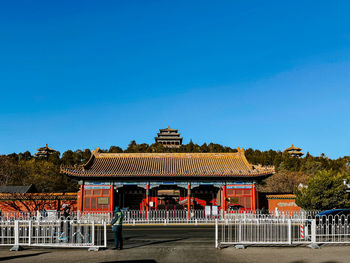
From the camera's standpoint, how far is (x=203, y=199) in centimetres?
3139

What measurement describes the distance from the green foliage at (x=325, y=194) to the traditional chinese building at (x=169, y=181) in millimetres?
3758

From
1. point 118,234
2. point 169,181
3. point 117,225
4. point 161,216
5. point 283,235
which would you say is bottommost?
point 161,216

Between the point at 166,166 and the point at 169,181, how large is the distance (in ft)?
5.20

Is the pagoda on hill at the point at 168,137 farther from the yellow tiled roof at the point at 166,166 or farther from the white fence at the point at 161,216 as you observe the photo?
the white fence at the point at 161,216

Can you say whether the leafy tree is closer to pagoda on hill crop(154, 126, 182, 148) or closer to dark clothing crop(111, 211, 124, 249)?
dark clothing crop(111, 211, 124, 249)

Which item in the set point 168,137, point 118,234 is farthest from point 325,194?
point 168,137

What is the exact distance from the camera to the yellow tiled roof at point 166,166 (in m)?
28.1

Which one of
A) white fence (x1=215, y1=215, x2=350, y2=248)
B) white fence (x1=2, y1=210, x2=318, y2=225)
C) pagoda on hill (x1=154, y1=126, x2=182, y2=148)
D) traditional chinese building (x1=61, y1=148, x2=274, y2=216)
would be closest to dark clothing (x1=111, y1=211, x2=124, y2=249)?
white fence (x1=215, y1=215, x2=350, y2=248)

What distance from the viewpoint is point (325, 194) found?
27688 mm

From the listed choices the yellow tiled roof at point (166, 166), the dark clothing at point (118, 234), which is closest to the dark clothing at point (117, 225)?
the dark clothing at point (118, 234)

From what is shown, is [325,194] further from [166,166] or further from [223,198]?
[166,166]

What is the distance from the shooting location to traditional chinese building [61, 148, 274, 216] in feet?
92.4

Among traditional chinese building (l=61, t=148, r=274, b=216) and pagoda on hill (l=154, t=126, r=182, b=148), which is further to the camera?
pagoda on hill (l=154, t=126, r=182, b=148)

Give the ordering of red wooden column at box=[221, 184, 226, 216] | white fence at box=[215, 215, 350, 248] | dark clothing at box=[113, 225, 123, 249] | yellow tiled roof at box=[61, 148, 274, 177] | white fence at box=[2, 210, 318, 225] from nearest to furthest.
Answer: dark clothing at box=[113, 225, 123, 249]
white fence at box=[215, 215, 350, 248]
white fence at box=[2, 210, 318, 225]
yellow tiled roof at box=[61, 148, 274, 177]
red wooden column at box=[221, 184, 226, 216]
